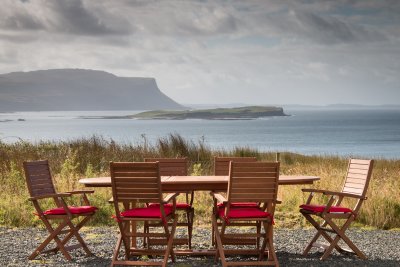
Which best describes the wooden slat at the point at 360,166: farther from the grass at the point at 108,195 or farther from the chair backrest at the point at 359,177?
the grass at the point at 108,195

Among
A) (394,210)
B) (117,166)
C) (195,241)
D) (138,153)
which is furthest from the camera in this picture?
(138,153)

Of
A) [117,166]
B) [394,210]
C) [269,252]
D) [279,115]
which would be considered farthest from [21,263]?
[279,115]

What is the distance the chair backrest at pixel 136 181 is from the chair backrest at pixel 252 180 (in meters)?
0.71

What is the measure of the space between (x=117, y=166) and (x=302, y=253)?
2.32 metres

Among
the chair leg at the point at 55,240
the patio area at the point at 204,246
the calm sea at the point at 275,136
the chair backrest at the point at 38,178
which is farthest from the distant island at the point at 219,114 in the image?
the chair leg at the point at 55,240

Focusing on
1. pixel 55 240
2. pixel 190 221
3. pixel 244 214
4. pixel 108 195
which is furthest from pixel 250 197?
pixel 108 195

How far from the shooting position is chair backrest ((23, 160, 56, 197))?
736 cm

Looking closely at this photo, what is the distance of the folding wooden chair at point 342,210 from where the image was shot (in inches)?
283

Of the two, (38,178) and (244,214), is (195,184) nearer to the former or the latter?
(244,214)

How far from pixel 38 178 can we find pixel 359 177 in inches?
134

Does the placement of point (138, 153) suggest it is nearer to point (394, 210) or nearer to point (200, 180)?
point (394, 210)

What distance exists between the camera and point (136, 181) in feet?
21.5

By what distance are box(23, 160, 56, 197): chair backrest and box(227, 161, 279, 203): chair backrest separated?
2168 millimetres

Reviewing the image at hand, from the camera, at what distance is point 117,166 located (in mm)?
6574
